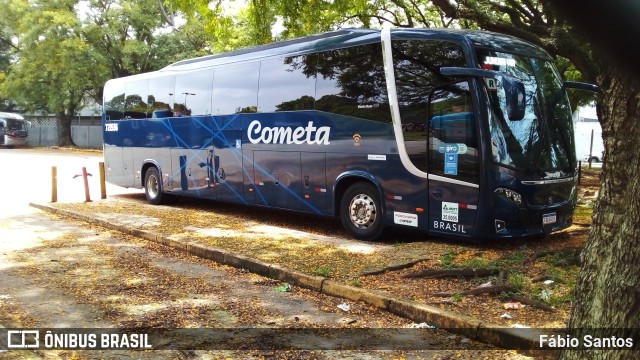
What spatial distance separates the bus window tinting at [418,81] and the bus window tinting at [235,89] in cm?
354

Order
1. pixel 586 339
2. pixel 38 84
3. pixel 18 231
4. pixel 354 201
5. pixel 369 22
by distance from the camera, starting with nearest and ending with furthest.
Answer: pixel 586 339
pixel 354 201
pixel 18 231
pixel 369 22
pixel 38 84

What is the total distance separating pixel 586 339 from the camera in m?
3.30

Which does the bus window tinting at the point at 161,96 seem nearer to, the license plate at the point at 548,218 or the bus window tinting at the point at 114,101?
the bus window tinting at the point at 114,101

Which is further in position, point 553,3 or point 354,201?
point 354,201

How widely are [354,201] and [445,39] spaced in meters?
2.97

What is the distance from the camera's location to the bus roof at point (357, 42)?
26.3ft

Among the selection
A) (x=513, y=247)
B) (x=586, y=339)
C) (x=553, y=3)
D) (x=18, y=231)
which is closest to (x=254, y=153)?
(x=18, y=231)

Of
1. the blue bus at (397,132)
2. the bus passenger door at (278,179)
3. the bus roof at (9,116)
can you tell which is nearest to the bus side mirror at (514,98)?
the blue bus at (397,132)

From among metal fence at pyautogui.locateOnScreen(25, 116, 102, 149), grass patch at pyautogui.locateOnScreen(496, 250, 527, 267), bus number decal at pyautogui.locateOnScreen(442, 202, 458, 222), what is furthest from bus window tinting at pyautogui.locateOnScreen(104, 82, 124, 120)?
metal fence at pyautogui.locateOnScreen(25, 116, 102, 149)

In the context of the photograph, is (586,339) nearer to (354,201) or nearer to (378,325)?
(378,325)

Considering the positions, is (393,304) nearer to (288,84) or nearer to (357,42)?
(357,42)

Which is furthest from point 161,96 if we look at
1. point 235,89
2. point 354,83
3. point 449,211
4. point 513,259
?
point 513,259

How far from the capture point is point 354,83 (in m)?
9.12

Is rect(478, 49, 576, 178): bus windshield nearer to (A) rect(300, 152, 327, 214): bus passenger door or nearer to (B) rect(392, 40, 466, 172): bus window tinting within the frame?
(B) rect(392, 40, 466, 172): bus window tinting
